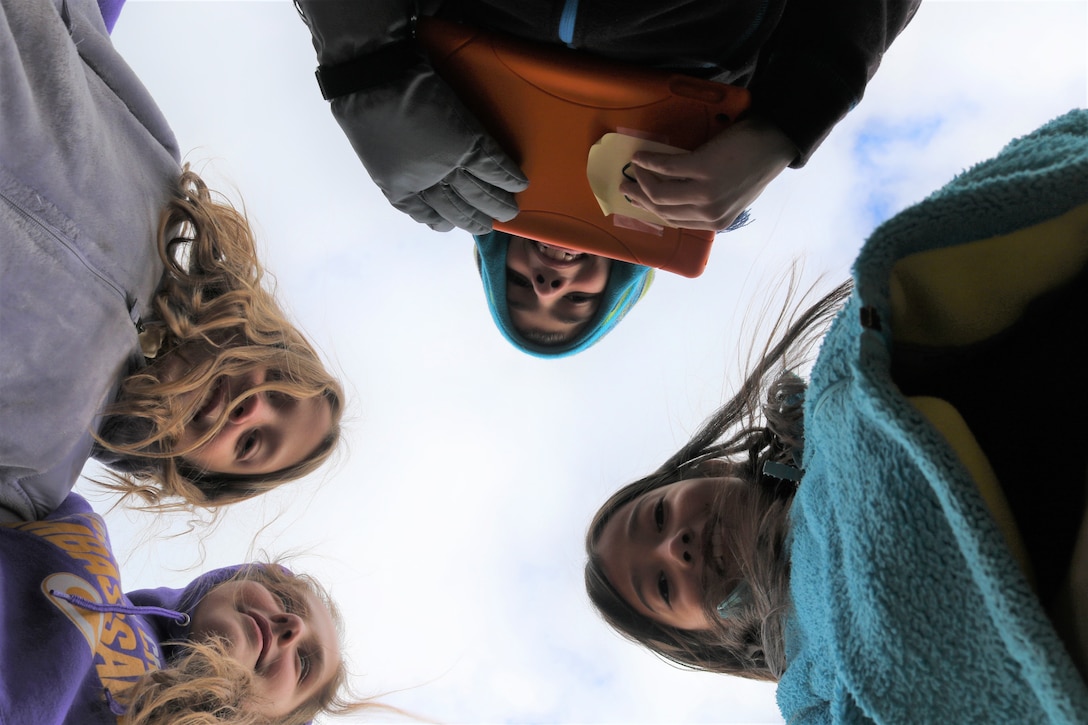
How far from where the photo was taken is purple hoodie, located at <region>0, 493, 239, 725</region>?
31.4 inches

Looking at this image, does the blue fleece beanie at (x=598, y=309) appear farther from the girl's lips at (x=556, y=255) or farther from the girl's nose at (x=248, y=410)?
the girl's nose at (x=248, y=410)

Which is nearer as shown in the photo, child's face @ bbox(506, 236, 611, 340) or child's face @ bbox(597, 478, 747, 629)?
child's face @ bbox(597, 478, 747, 629)

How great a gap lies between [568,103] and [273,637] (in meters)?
0.91

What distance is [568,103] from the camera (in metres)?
0.85

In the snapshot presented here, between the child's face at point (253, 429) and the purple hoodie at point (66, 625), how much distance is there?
182 mm

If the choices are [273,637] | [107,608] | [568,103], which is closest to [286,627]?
[273,637]

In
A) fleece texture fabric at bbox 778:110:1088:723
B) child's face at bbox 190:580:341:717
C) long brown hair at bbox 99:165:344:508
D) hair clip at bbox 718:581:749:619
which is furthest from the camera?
child's face at bbox 190:580:341:717

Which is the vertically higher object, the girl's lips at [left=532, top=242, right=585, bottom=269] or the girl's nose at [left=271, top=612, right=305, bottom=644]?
the girl's lips at [left=532, top=242, right=585, bottom=269]

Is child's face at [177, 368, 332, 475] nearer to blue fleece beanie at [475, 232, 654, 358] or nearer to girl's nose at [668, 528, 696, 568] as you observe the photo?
blue fleece beanie at [475, 232, 654, 358]

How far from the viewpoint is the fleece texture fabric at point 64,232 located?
2.43 feet

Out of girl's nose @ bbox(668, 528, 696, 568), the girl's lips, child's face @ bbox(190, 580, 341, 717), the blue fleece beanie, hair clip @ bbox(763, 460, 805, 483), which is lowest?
child's face @ bbox(190, 580, 341, 717)

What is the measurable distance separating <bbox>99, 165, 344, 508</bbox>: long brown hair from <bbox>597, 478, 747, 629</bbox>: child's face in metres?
0.54

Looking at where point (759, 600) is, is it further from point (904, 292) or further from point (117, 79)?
point (117, 79)

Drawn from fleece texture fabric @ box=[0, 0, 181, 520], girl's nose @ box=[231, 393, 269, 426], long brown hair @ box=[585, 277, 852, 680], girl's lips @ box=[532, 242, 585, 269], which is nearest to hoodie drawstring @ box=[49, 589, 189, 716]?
fleece texture fabric @ box=[0, 0, 181, 520]
